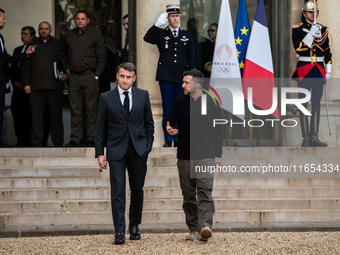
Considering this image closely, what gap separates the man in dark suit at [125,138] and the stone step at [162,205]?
4.91 feet

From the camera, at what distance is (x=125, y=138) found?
28.7ft

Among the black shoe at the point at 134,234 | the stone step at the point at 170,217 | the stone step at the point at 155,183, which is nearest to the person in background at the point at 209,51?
the stone step at the point at 155,183

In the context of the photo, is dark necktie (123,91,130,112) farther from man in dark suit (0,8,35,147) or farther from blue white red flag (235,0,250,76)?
blue white red flag (235,0,250,76)

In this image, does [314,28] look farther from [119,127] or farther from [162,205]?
[119,127]

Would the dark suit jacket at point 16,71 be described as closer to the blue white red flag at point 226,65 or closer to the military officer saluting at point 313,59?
the blue white red flag at point 226,65

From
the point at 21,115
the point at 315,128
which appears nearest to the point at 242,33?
the point at 315,128

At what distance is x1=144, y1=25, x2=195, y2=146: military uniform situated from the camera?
12.5 metres

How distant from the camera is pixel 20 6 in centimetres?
1617

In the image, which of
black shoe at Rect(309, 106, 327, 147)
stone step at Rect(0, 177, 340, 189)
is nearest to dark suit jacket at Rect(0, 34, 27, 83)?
stone step at Rect(0, 177, 340, 189)

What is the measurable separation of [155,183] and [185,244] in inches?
97.7

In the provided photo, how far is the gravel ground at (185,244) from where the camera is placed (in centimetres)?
816

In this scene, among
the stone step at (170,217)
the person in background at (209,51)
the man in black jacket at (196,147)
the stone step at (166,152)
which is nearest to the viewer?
the man in black jacket at (196,147)

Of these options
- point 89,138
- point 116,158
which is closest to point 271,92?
point 89,138

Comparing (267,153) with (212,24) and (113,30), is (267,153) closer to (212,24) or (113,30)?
(212,24)
